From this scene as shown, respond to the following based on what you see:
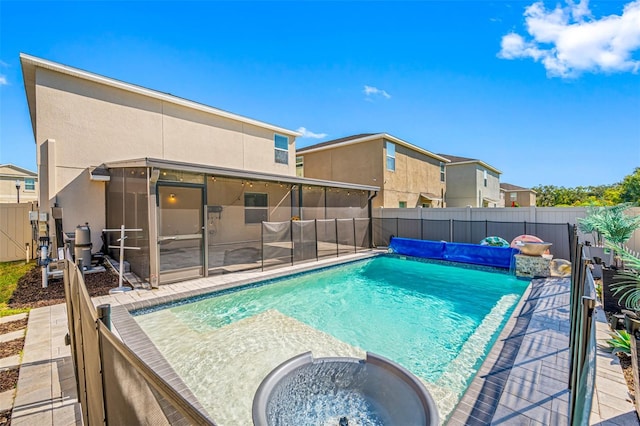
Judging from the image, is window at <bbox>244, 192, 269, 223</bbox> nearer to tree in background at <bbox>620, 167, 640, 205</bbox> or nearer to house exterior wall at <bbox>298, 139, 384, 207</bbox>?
house exterior wall at <bbox>298, 139, 384, 207</bbox>

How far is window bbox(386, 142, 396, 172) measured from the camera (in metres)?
15.0

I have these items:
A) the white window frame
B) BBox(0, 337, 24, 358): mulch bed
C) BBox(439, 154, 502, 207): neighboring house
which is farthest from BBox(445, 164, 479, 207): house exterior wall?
BBox(0, 337, 24, 358): mulch bed

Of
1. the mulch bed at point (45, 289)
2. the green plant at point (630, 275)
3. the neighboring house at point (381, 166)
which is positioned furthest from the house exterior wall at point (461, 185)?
the mulch bed at point (45, 289)

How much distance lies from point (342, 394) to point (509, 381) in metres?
1.70

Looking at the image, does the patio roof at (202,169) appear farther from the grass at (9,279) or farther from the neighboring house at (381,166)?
the neighboring house at (381,166)

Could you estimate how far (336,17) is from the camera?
931 centimetres

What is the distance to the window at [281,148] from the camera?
1318cm

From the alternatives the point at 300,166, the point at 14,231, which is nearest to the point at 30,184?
the point at 14,231

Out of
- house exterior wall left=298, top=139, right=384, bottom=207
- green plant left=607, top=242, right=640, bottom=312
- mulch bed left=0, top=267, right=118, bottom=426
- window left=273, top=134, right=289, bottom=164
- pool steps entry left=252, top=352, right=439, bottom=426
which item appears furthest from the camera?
house exterior wall left=298, top=139, right=384, bottom=207

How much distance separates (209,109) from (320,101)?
24.8 feet

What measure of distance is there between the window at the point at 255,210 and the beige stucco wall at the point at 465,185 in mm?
15170

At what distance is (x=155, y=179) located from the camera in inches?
238

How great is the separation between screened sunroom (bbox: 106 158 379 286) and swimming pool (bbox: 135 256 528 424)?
132 centimetres

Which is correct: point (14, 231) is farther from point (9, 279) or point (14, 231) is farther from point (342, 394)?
point (342, 394)
